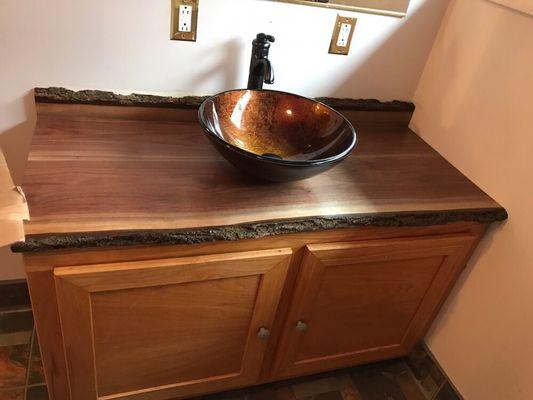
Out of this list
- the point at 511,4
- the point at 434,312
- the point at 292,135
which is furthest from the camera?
the point at 434,312

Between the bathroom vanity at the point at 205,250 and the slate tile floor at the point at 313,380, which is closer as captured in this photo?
the bathroom vanity at the point at 205,250

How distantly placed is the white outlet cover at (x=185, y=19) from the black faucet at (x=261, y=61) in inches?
7.3

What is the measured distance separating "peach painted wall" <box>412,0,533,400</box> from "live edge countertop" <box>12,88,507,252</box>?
0.07 meters

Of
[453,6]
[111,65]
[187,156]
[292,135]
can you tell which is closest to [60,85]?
[111,65]

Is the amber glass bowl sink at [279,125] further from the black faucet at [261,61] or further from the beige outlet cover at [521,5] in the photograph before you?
the beige outlet cover at [521,5]

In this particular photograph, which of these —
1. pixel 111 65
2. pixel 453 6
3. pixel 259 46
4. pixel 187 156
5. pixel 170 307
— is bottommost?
pixel 170 307

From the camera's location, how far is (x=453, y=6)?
1404 millimetres

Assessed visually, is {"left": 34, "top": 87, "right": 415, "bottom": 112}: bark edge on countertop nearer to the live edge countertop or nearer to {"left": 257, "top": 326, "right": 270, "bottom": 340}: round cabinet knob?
the live edge countertop

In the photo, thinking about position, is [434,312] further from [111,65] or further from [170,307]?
[111,65]

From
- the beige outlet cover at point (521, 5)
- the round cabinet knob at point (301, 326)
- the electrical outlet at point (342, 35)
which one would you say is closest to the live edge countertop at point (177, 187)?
the electrical outlet at point (342, 35)

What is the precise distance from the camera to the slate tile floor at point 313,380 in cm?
143

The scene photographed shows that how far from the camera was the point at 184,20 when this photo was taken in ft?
4.03

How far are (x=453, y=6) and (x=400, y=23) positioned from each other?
171 mm

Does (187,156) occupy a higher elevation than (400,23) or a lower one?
lower
